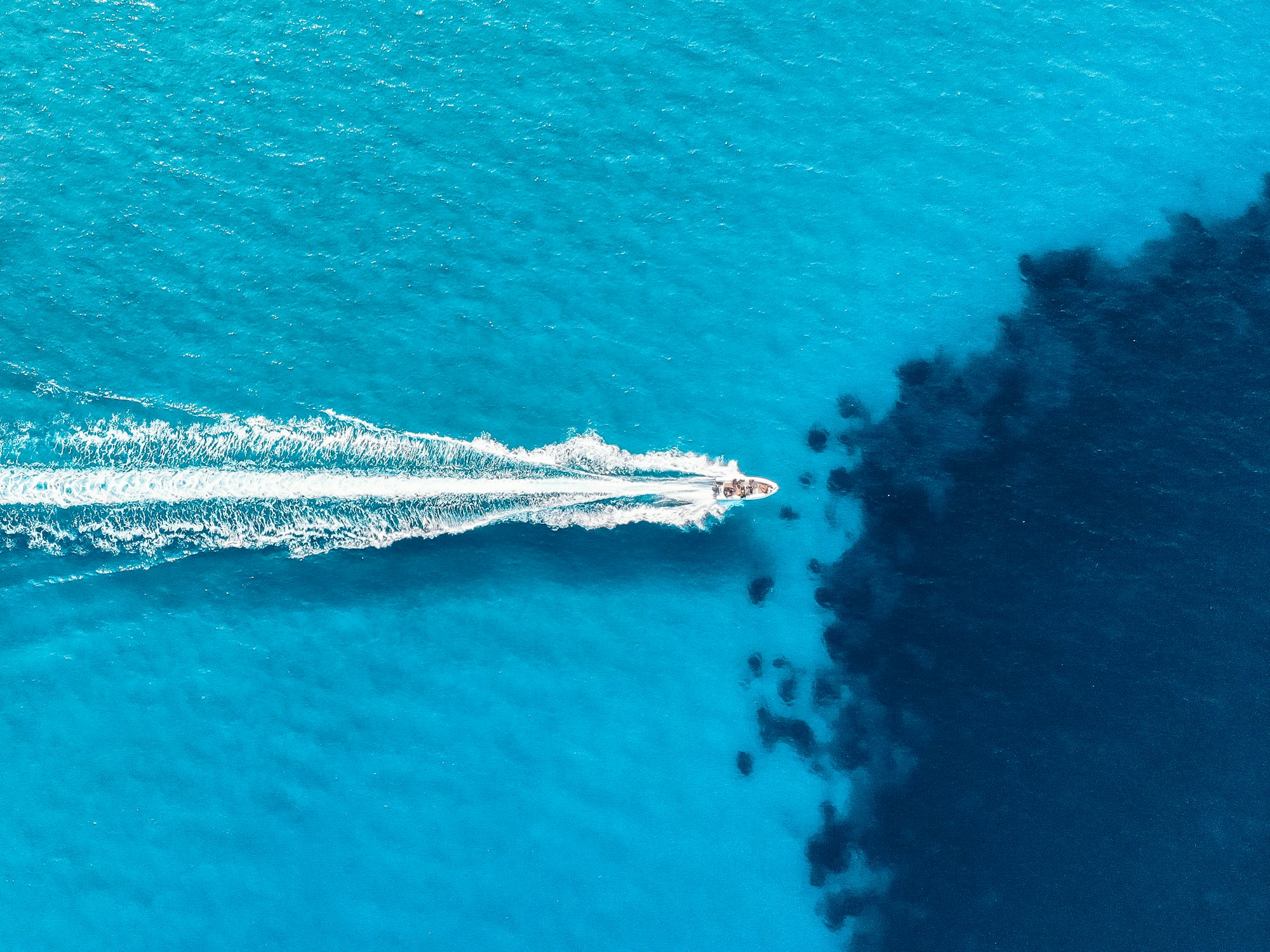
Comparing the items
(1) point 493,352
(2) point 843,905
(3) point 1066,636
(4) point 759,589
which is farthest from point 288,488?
(3) point 1066,636

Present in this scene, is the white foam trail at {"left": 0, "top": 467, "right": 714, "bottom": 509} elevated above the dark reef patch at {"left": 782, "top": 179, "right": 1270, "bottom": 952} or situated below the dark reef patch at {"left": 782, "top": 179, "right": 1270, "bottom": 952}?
above

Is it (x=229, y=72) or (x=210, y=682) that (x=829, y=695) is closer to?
(x=210, y=682)

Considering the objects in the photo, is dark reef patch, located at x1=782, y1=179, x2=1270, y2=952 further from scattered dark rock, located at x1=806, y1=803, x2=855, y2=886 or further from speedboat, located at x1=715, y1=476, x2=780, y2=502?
speedboat, located at x1=715, y1=476, x2=780, y2=502

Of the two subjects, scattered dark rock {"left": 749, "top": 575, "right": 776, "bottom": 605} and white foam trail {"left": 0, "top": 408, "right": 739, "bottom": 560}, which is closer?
scattered dark rock {"left": 749, "top": 575, "right": 776, "bottom": 605}

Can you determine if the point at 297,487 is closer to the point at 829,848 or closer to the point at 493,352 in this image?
the point at 493,352

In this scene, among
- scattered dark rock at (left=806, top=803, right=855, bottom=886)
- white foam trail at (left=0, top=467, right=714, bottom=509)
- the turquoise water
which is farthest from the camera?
white foam trail at (left=0, top=467, right=714, bottom=509)

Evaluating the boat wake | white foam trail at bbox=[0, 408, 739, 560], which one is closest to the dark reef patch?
white foam trail at bbox=[0, 408, 739, 560]

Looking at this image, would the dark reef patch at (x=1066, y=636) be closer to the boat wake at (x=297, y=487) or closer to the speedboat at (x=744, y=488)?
the speedboat at (x=744, y=488)

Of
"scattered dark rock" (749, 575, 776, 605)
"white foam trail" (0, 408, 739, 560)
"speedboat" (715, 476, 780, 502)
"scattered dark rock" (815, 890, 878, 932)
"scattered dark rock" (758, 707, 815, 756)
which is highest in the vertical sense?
"white foam trail" (0, 408, 739, 560)
